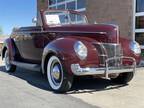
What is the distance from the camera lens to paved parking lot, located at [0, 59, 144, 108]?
6.91 meters

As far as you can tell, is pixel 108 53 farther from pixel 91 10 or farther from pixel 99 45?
pixel 91 10

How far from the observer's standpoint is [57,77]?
8.29 metres

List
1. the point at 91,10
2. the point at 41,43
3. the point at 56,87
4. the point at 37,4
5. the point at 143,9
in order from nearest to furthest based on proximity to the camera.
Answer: the point at 56,87 < the point at 41,43 < the point at 143,9 < the point at 91,10 < the point at 37,4

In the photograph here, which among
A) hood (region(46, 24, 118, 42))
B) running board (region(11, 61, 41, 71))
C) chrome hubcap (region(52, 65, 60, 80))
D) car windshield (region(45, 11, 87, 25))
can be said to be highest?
car windshield (region(45, 11, 87, 25))

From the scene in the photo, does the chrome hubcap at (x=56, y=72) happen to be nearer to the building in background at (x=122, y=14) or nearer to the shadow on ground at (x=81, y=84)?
the shadow on ground at (x=81, y=84)

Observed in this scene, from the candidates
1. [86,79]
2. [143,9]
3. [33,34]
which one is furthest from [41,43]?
[143,9]

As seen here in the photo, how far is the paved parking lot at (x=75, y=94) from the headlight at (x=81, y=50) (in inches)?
31.8

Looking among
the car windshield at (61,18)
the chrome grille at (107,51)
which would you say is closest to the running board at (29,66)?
the car windshield at (61,18)

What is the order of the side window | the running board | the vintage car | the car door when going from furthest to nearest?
the side window, the car door, the running board, the vintage car

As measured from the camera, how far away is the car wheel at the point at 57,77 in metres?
7.93

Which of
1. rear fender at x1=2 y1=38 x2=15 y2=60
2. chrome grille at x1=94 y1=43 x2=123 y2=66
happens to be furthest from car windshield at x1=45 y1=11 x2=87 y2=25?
chrome grille at x1=94 y1=43 x2=123 y2=66

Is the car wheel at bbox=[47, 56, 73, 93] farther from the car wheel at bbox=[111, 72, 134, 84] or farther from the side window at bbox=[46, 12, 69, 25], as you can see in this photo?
the car wheel at bbox=[111, 72, 134, 84]

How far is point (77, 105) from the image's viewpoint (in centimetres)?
684

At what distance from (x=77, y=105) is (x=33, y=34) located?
3688 millimetres
